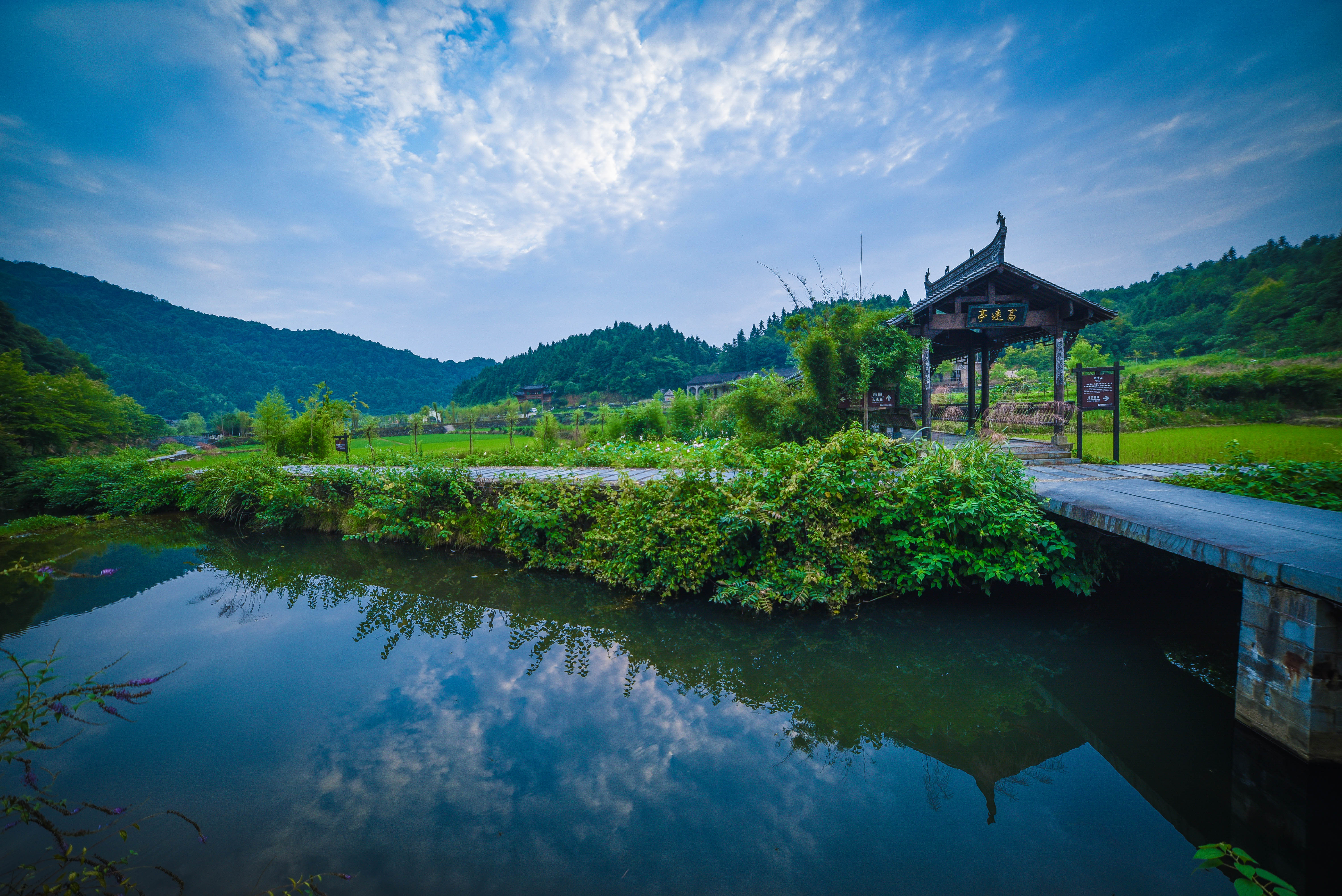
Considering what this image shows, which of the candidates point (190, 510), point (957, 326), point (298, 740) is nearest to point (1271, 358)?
point (957, 326)

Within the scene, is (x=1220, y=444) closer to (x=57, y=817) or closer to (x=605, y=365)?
(x=57, y=817)

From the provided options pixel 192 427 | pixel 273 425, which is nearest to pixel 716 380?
pixel 273 425

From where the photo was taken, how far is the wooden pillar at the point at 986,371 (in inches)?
474

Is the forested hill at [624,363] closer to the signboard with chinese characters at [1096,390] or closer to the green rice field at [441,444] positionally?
the green rice field at [441,444]

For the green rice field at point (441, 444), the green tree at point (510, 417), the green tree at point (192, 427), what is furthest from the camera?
the green tree at point (192, 427)

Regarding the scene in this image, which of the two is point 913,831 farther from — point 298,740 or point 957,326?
point 957,326

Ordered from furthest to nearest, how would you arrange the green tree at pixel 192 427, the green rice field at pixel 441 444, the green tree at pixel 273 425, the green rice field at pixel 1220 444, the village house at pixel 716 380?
1. the village house at pixel 716 380
2. the green tree at pixel 192 427
3. the green rice field at pixel 441 444
4. the green tree at pixel 273 425
5. the green rice field at pixel 1220 444

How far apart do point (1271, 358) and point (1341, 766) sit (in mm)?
13008

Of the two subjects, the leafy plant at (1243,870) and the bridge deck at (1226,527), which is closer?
the leafy plant at (1243,870)

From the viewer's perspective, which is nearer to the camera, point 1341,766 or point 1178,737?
point 1341,766

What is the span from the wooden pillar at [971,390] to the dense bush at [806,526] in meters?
7.26

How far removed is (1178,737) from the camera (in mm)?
3422

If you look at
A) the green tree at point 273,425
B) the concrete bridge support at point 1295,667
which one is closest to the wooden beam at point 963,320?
the concrete bridge support at point 1295,667

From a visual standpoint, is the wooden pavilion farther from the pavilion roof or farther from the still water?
the still water
